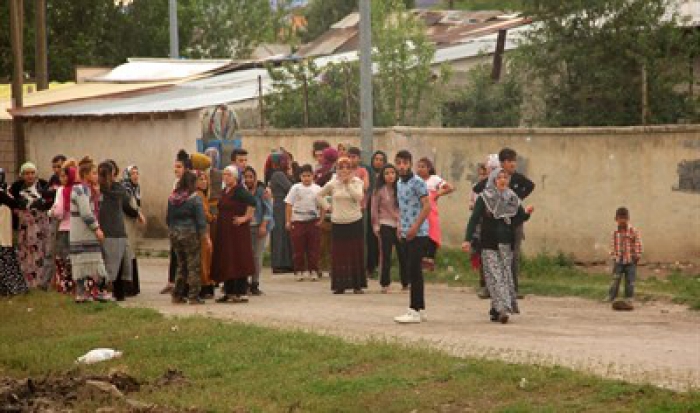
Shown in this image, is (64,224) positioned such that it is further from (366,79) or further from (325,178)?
(366,79)

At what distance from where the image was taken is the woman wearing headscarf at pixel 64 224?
66.7ft

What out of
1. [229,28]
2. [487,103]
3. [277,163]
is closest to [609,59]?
[487,103]

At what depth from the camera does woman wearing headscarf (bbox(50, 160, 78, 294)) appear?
20.3 m

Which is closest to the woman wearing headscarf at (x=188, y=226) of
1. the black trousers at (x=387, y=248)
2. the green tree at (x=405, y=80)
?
the black trousers at (x=387, y=248)

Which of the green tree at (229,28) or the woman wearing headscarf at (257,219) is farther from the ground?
the green tree at (229,28)

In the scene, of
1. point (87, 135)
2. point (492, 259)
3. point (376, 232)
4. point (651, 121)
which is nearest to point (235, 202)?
point (376, 232)

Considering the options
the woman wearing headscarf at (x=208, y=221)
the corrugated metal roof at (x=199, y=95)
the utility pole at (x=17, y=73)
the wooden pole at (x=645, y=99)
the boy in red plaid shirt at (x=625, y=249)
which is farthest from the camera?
the utility pole at (x=17, y=73)

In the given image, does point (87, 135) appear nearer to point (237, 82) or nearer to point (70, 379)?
point (237, 82)

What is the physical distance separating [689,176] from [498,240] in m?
5.90

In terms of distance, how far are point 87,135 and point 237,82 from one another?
3.51 metres

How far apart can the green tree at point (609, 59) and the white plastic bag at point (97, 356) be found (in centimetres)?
1125

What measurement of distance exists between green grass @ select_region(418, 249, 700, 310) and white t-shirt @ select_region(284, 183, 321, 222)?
185 cm

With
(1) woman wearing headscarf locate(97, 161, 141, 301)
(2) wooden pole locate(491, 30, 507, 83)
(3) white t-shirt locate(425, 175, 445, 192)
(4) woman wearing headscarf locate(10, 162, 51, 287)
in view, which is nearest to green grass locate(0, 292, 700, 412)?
(1) woman wearing headscarf locate(97, 161, 141, 301)

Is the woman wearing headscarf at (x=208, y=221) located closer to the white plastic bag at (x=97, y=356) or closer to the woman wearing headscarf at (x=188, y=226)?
the woman wearing headscarf at (x=188, y=226)
